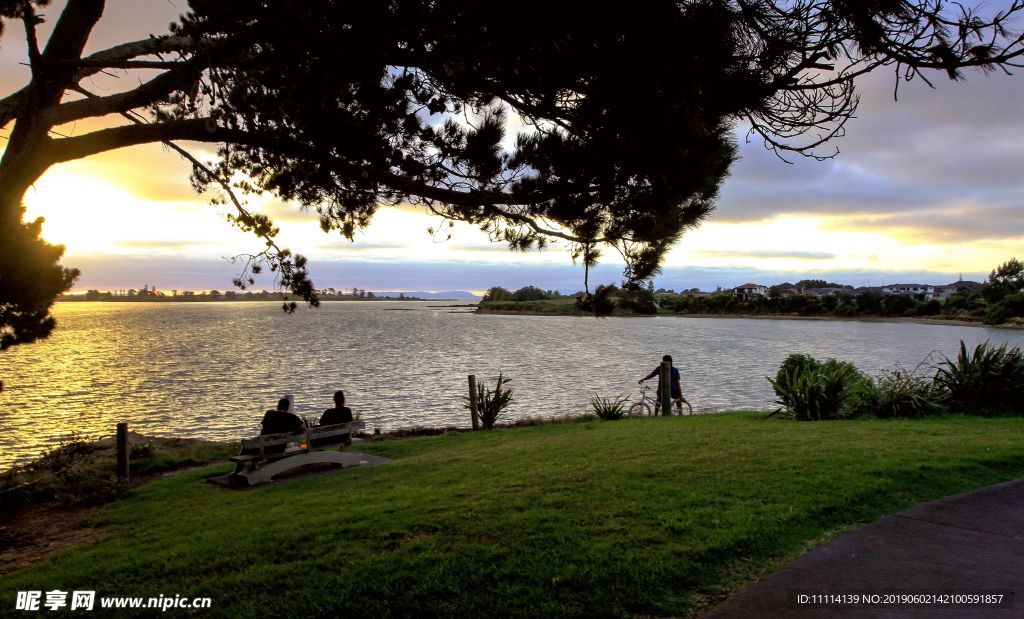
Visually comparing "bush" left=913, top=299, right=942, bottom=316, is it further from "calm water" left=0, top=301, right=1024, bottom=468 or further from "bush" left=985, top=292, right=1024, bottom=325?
"calm water" left=0, top=301, right=1024, bottom=468

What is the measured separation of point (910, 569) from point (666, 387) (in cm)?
1196

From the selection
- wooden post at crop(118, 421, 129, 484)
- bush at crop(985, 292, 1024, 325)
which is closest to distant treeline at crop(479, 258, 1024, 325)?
bush at crop(985, 292, 1024, 325)

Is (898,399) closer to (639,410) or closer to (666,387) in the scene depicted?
(666,387)

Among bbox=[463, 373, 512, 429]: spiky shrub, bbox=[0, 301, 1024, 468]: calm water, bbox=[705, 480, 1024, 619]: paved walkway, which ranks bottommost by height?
bbox=[0, 301, 1024, 468]: calm water

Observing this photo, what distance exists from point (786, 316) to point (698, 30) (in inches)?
6146

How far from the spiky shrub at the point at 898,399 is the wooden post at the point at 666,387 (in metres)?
4.57

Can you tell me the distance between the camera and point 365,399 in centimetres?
2548

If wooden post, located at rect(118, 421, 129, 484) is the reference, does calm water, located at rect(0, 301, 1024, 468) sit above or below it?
below

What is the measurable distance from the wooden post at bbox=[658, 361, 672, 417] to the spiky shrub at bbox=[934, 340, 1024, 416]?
5796mm

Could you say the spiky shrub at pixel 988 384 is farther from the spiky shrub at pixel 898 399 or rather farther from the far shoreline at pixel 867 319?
the far shoreline at pixel 867 319

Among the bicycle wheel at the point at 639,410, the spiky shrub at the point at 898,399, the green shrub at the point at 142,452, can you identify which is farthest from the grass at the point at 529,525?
the bicycle wheel at the point at 639,410

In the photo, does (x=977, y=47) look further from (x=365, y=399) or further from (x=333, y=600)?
(x=365, y=399)

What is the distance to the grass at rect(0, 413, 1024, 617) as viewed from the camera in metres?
3.98

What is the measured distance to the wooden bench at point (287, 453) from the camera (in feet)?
28.8
